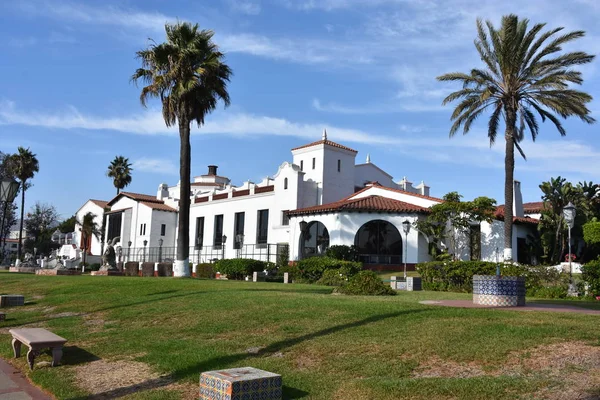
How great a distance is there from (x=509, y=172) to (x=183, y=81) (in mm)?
17636

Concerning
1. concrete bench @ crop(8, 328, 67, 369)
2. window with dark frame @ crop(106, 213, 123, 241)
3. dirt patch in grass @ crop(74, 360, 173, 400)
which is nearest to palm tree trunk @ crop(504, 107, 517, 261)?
dirt patch in grass @ crop(74, 360, 173, 400)

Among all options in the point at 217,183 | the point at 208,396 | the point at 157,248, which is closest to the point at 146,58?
the point at 208,396

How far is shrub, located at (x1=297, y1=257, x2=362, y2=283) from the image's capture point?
89.0 feet

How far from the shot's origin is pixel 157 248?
56.8 metres

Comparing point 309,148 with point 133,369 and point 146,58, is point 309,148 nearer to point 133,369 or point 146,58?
point 146,58

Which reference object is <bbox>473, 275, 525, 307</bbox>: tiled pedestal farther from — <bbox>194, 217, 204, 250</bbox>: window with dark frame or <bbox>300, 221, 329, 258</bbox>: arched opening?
<bbox>194, 217, 204, 250</bbox>: window with dark frame

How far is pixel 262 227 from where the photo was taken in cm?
4875

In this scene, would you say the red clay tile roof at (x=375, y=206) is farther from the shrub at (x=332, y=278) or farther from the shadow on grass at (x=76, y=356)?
the shadow on grass at (x=76, y=356)

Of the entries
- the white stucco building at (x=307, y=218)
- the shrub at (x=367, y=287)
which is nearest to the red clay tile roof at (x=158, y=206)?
the white stucco building at (x=307, y=218)

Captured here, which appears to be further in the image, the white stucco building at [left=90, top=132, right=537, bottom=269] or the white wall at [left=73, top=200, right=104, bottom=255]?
the white wall at [left=73, top=200, right=104, bottom=255]

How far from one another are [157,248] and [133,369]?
49372 millimetres

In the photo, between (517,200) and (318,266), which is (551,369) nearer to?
(318,266)

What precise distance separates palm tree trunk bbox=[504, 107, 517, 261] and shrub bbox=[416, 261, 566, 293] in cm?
667

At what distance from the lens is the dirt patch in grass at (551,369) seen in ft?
20.3
